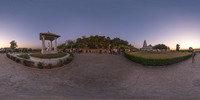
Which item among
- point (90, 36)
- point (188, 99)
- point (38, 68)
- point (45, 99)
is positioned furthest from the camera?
point (90, 36)

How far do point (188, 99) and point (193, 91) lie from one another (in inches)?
52.1

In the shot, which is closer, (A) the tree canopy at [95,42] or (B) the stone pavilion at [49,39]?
(B) the stone pavilion at [49,39]

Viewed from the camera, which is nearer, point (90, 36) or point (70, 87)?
point (70, 87)

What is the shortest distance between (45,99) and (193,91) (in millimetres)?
7373

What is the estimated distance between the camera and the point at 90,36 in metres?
42.5

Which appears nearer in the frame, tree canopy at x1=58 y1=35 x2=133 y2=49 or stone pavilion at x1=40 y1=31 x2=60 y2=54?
stone pavilion at x1=40 y1=31 x2=60 y2=54

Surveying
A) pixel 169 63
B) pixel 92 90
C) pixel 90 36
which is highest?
pixel 90 36

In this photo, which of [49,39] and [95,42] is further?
[95,42]

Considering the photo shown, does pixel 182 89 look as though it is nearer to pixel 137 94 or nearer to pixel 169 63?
pixel 137 94

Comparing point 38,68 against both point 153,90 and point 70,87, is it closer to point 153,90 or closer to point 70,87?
point 70,87

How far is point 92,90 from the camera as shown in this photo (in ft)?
15.9

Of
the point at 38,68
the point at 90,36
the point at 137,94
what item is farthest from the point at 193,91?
the point at 90,36

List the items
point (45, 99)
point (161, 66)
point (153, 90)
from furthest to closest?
point (161, 66) < point (153, 90) < point (45, 99)

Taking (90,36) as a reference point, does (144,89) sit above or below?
below
